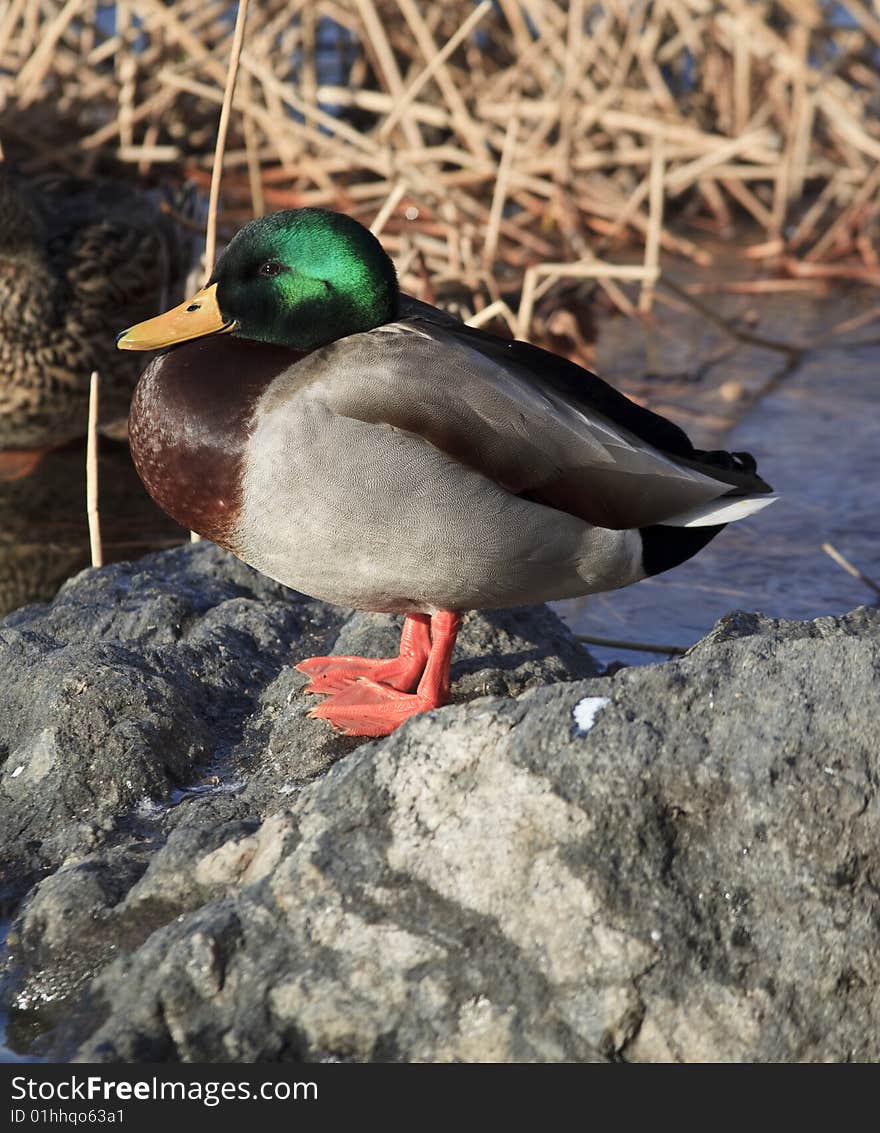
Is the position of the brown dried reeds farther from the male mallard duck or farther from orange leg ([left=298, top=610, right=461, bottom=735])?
orange leg ([left=298, top=610, right=461, bottom=735])

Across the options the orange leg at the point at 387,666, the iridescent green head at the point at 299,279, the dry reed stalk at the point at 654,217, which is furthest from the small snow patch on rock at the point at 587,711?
the dry reed stalk at the point at 654,217

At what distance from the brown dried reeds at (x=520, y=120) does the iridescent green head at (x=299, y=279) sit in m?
3.19

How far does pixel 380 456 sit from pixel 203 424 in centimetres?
33

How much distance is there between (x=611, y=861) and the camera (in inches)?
90.7

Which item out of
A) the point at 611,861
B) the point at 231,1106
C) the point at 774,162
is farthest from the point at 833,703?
the point at 774,162

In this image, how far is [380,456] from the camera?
294 centimetres

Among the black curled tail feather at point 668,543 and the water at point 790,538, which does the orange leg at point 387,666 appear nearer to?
the black curled tail feather at point 668,543

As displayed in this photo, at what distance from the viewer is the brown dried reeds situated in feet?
22.2

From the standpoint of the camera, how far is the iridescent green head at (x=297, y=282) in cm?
310

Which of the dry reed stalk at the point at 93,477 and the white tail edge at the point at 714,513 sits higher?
the white tail edge at the point at 714,513

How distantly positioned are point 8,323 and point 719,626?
11.2 ft

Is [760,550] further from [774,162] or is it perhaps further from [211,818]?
[774,162]

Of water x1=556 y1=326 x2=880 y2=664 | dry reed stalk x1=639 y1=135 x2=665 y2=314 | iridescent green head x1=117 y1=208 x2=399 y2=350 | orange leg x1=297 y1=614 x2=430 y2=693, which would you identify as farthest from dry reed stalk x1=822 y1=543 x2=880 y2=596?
dry reed stalk x1=639 y1=135 x2=665 y2=314

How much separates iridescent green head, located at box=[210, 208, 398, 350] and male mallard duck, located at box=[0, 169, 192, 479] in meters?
2.74
